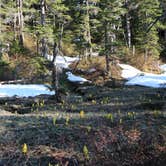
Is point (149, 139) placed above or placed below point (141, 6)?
below

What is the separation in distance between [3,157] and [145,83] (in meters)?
19.0

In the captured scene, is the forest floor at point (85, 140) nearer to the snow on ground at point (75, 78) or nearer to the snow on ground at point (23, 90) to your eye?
the snow on ground at point (23, 90)

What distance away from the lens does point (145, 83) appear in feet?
89.2

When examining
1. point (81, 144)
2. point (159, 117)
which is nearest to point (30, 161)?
point (81, 144)

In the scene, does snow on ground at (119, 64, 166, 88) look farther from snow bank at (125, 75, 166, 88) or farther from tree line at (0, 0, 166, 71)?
tree line at (0, 0, 166, 71)

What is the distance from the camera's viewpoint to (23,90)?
2434 cm

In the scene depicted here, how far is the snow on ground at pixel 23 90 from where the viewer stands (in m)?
23.2

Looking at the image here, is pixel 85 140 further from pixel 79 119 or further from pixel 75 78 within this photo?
pixel 75 78

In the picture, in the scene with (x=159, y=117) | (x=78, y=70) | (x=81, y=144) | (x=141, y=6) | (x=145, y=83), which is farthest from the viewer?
(x=141, y=6)

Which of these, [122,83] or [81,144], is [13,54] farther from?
[81,144]

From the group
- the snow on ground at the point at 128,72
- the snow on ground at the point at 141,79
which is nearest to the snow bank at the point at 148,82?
the snow on ground at the point at 141,79

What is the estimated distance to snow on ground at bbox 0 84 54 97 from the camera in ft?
76.2

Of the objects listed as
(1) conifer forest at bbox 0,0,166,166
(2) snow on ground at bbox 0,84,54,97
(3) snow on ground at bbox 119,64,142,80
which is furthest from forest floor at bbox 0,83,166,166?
(3) snow on ground at bbox 119,64,142,80

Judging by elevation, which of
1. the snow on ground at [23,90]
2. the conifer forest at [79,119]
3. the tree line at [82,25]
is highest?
the tree line at [82,25]
